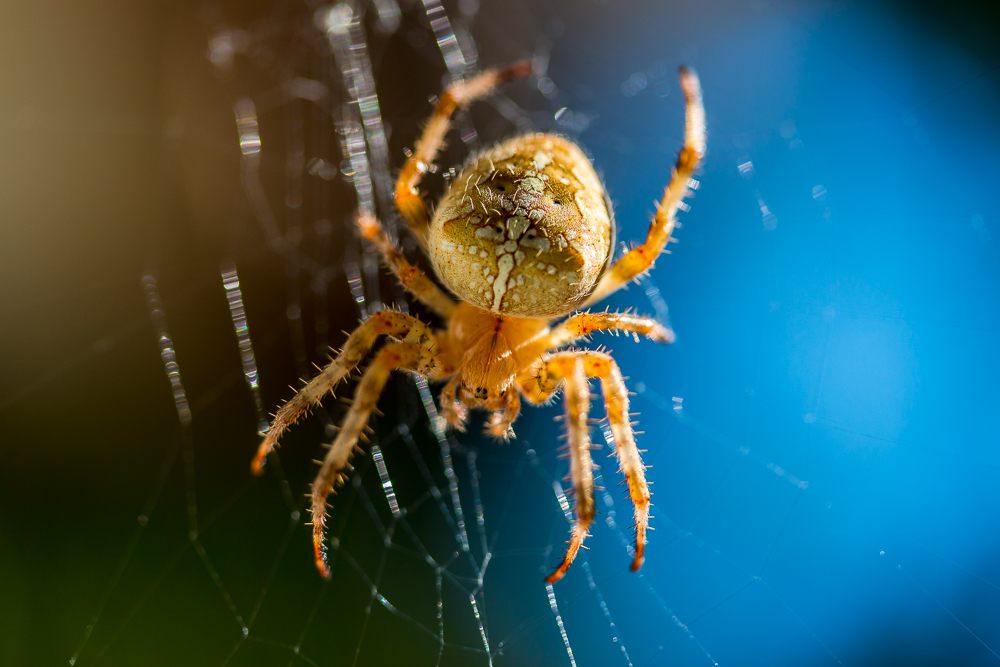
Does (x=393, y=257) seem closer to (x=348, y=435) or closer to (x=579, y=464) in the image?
(x=348, y=435)

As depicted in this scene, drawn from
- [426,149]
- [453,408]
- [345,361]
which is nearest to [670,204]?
[426,149]

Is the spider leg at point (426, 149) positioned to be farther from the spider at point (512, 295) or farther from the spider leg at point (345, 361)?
the spider leg at point (345, 361)

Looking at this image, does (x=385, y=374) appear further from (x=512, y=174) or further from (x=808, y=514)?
(x=808, y=514)

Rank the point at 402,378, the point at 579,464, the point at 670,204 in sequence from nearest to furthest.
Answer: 1. the point at 579,464
2. the point at 670,204
3. the point at 402,378

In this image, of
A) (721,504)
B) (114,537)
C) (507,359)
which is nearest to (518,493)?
(721,504)

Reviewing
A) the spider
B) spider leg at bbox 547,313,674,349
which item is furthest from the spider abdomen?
spider leg at bbox 547,313,674,349

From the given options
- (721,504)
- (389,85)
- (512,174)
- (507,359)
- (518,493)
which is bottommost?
(518,493)
